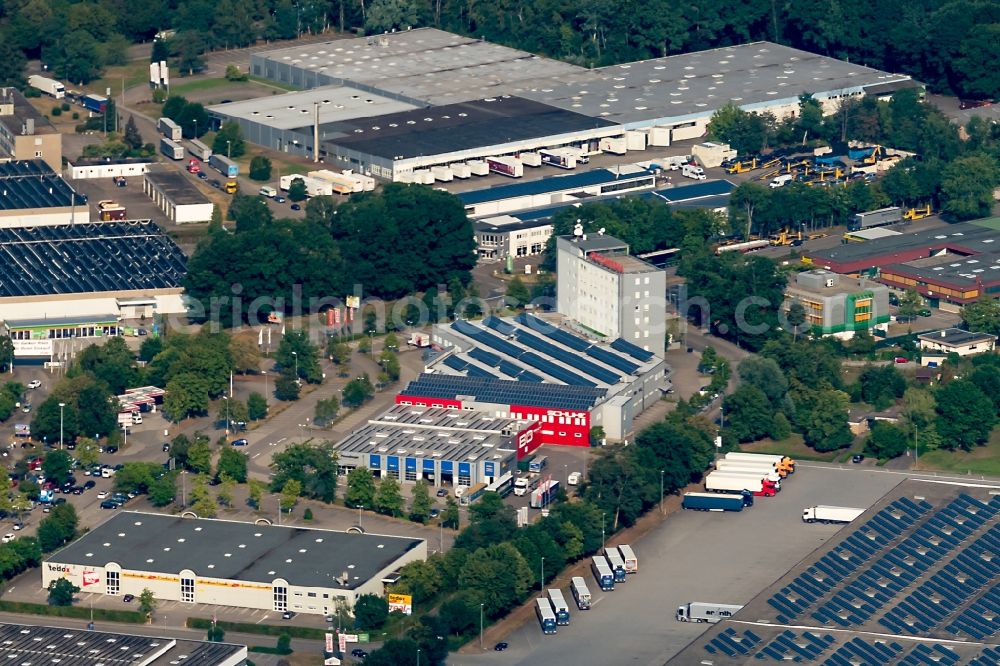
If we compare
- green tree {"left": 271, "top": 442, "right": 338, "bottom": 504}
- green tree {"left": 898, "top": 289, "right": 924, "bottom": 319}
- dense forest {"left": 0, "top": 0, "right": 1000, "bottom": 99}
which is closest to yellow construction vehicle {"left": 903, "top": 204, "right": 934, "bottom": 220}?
green tree {"left": 898, "top": 289, "right": 924, "bottom": 319}

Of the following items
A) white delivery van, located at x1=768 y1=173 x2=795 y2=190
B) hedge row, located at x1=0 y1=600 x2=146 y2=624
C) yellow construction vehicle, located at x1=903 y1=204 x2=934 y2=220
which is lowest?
hedge row, located at x1=0 y1=600 x2=146 y2=624

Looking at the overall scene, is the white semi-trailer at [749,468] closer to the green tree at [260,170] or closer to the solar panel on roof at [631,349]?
the solar panel on roof at [631,349]

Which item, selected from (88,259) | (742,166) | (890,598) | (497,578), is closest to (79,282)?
(88,259)

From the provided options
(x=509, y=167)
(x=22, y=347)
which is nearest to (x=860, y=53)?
(x=509, y=167)

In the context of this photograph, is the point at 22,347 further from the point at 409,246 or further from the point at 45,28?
the point at 45,28

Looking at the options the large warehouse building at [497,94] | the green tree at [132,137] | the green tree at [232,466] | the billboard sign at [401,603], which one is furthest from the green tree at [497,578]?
the green tree at [132,137]

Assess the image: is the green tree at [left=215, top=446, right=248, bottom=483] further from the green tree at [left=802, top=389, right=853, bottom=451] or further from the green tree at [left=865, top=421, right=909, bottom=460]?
the green tree at [left=865, top=421, right=909, bottom=460]

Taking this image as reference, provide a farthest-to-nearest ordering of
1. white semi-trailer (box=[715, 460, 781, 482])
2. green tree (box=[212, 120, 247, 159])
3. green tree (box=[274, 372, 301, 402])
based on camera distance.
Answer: green tree (box=[212, 120, 247, 159]) → green tree (box=[274, 372, 301, 402]) → white semi-trailer (box=[715, 460, 781, 482])
